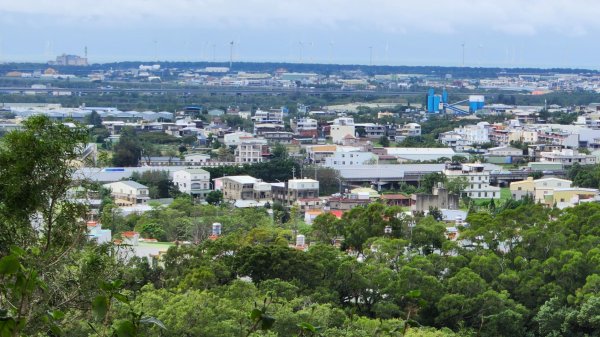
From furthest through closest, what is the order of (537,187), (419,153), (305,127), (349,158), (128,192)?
(305,127), (419,153), (349,158), (537,187), (128,192)

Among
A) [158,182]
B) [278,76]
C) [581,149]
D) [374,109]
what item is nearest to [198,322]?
[158,182]

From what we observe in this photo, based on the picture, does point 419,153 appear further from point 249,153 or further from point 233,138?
point 233,138

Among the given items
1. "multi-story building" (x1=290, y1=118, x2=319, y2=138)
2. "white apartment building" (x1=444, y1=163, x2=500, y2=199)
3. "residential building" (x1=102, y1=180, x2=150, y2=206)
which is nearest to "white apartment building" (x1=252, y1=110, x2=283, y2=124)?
"multi-story building" (x1=290, y1=118, x2=319, y2=138)

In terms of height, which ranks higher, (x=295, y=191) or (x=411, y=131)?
(x=295, y=191)

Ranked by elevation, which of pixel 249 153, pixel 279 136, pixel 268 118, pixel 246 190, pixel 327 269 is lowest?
pixel 268 118

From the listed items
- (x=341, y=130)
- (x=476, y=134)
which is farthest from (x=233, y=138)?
(x=476, y=134)

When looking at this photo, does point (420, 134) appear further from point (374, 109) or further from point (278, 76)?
point (278, 76)
